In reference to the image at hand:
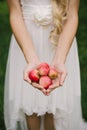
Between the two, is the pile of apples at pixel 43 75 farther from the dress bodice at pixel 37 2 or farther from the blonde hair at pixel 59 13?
the dress bodice at pixel 37 2

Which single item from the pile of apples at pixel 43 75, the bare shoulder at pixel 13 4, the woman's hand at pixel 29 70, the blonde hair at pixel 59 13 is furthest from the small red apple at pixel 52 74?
the bare shoulder at pixel 13 4

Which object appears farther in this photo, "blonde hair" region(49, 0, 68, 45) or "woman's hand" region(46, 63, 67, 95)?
"blonde hair" region(49, 0, 68, 45)

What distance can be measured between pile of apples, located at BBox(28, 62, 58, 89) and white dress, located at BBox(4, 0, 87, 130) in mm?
597

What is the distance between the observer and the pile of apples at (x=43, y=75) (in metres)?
3.51

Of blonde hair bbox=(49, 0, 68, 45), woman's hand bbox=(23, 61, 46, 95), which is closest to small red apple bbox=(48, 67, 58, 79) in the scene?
woman's hand bbox=(23, 61, 46, 95)

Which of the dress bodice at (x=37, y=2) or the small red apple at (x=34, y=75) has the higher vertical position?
the dress bodice at (x=37, y=2)

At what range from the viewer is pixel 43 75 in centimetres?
356

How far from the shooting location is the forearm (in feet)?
12.4

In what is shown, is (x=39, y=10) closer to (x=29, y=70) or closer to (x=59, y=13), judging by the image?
(x=59, y=13)

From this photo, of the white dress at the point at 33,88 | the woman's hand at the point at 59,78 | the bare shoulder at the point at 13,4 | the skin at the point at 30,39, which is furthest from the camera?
the white dress at the point at 33,88

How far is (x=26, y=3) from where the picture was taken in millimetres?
4078

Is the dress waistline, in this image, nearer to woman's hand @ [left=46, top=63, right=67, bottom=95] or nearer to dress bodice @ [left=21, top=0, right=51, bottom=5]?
dress bodice @ [left=21, top=0, right=51, bottom=5]

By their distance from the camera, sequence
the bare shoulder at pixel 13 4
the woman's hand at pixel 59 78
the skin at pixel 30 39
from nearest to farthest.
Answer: the woman's hand at pixel 59 78
the skin at pixel 30 39
the bare shoulder at pixel 13 4

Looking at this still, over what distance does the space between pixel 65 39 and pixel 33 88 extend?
1.97 ft
